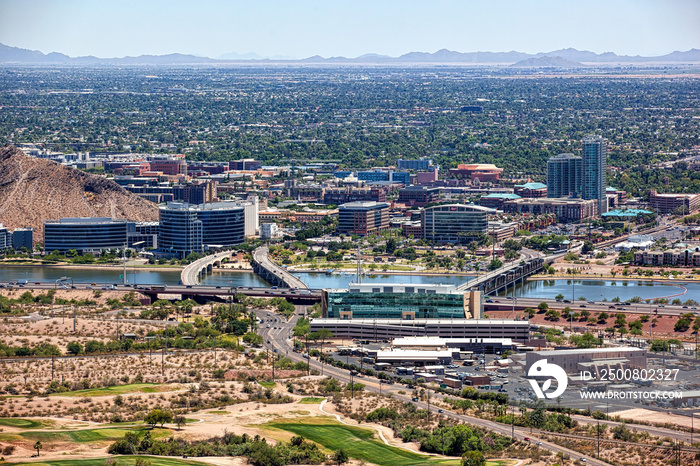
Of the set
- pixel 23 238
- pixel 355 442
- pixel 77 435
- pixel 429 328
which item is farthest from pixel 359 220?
pixel 77 435

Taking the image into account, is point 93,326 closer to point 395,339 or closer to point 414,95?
point 395,339

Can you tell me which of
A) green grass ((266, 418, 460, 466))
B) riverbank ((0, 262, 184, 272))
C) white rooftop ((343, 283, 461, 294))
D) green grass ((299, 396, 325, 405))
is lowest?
riverbank ((0, 262, 184, 272))

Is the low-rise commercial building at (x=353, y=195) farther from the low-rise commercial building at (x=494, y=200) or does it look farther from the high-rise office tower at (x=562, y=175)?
the high-rise office tower at (x=562, y=175)

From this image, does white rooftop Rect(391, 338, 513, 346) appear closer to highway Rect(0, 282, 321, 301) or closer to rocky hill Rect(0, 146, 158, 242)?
highway Rect(0, 282, 321, 301)

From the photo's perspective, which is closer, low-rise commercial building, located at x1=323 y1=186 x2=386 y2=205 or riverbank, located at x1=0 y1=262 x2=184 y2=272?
riverbank, located at x1=0 y1=262 x2=184 y2=272

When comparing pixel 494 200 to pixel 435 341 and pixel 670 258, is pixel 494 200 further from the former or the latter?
pixel 435 341

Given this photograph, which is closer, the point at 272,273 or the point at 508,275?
the point at 272,273

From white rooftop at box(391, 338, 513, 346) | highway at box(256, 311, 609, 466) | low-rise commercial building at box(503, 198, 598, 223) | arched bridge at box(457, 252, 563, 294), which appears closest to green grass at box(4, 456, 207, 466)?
highway at box(256, 311, 609, 466)
